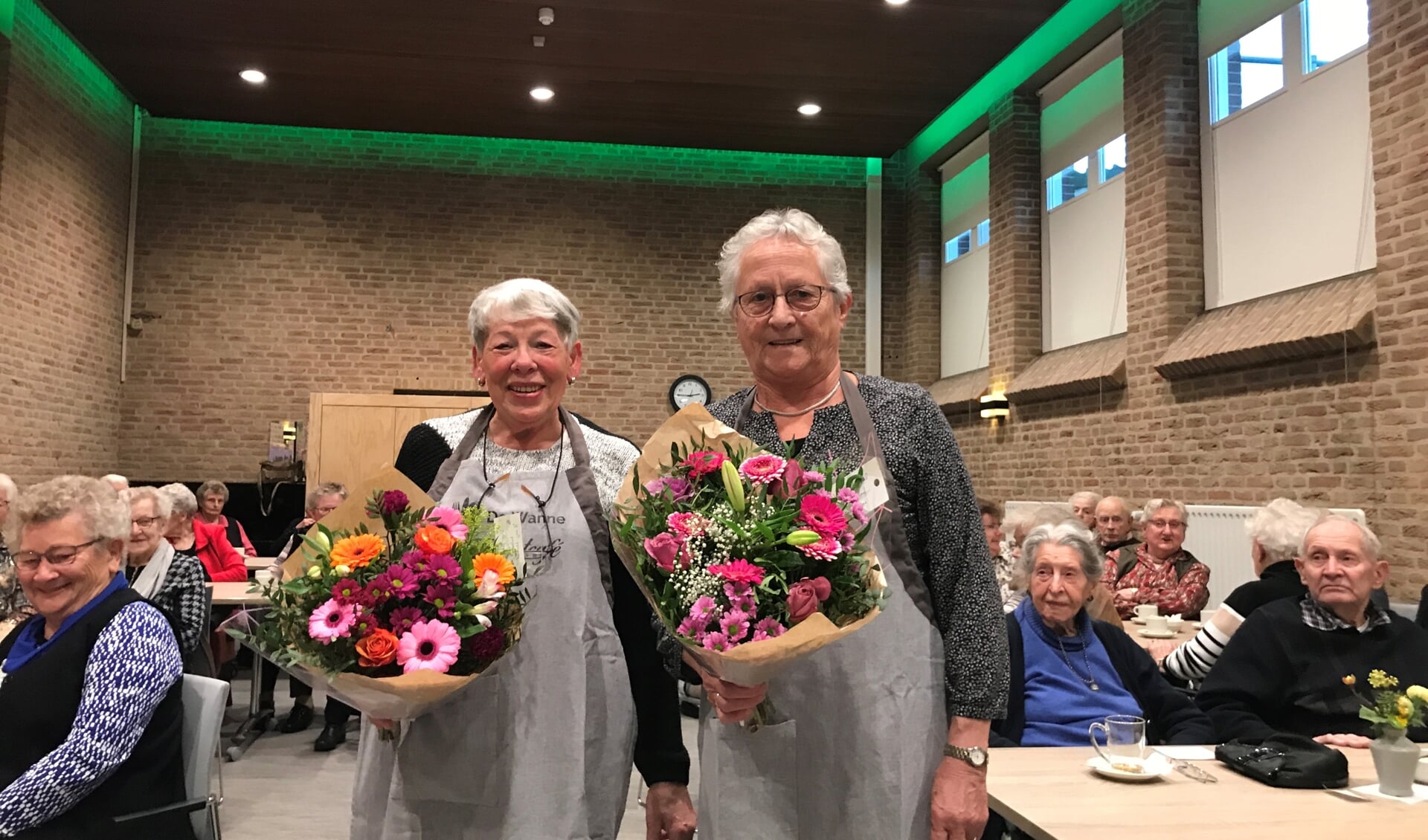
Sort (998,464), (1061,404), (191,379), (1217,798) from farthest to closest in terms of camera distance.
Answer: (191,379) → (998,464) → (1061,404) → (1217,798)

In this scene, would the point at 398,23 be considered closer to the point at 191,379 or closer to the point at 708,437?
the point at 191,379

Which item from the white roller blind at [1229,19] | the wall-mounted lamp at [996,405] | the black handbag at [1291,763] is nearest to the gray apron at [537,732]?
the black handbag at [1291,763]

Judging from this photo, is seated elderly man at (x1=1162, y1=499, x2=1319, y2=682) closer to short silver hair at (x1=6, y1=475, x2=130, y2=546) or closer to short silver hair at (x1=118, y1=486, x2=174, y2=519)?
short silver hair at (x1=6, y1=475, x2=130, y2=546)

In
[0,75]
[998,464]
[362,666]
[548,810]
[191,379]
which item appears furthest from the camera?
[191,379]

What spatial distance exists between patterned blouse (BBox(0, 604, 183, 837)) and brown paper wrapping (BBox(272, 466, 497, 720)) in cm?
103

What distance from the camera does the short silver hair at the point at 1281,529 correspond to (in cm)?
443

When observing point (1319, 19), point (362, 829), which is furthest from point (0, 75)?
point (1319, 19)

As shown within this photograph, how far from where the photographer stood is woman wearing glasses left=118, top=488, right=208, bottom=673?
397cm

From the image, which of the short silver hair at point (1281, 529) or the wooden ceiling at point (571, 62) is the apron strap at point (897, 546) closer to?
the short silver hair at point (1281, 529)

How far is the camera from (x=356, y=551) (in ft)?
5.03

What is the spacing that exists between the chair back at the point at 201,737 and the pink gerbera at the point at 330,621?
1.37 meters

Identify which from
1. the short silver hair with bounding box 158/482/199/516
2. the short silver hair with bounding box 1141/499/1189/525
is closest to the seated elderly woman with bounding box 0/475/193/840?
the short silver hair with bounding box 158/482/199/516

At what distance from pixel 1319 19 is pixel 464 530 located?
23.5 ft

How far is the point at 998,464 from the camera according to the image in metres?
10.3
